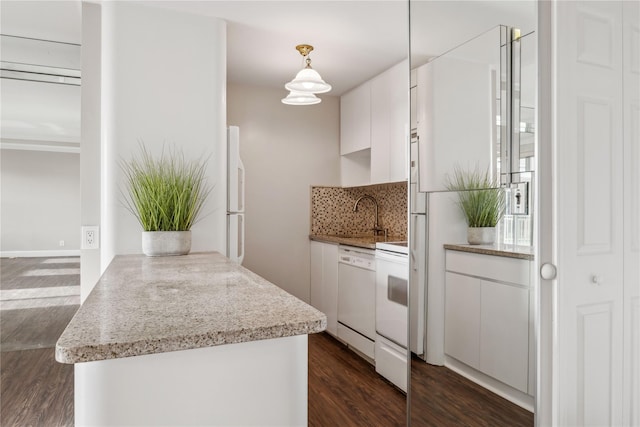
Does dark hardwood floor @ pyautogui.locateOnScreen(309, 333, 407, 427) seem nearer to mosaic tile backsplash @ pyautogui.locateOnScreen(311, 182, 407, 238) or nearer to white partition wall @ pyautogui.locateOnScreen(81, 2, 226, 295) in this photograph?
white partition wall @ pyautogui.locateOnScreen(81, 2, 226, 295)

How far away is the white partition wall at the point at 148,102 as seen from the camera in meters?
2.33

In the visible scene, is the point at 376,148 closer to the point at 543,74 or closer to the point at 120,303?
the point at 543,74

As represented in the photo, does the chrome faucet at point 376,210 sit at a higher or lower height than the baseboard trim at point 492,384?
higher

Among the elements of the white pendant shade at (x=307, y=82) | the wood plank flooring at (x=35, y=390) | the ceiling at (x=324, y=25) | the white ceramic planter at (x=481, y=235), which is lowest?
the wood plank flooring at (x=35, y=390)

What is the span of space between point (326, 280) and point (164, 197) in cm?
213

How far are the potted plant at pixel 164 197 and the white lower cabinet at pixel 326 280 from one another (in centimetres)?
167

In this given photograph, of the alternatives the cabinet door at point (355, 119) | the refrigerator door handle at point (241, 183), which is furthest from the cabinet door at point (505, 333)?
the cabinet door at point (355, 119)

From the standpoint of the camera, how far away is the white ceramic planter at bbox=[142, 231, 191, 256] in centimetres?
213

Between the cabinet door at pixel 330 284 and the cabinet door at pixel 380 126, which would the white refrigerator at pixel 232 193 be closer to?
the cabinet door at pixel 330 284

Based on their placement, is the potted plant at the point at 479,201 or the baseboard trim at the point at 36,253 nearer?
the potted plant at the point at 479,201
